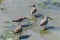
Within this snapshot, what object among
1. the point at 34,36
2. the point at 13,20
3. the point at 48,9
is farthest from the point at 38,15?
the point at 34,36

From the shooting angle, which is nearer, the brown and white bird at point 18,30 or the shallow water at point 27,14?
the brown and white bird at point 18,30

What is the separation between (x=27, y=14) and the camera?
13789mm

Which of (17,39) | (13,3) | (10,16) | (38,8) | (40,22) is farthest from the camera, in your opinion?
(13,3)

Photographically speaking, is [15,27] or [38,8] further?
[38,8]

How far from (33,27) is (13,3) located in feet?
12.3

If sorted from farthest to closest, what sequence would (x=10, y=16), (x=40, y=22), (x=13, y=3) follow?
(x=13, y=3) → (x=10, y=16) → (x=40, y=22)

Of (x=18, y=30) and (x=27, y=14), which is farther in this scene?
(x=27, y=14)

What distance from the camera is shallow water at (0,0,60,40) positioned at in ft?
37.2

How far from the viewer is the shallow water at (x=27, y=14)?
11.4 m

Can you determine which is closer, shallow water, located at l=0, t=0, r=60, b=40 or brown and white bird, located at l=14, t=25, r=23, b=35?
brown and white bird, located at l=14, t=25, r=23, b=35

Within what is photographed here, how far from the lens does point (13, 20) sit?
492 inches

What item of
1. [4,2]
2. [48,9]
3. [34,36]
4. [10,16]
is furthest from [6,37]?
[4,2]

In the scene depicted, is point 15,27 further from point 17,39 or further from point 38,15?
point 38,15

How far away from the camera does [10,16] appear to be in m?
13.5
